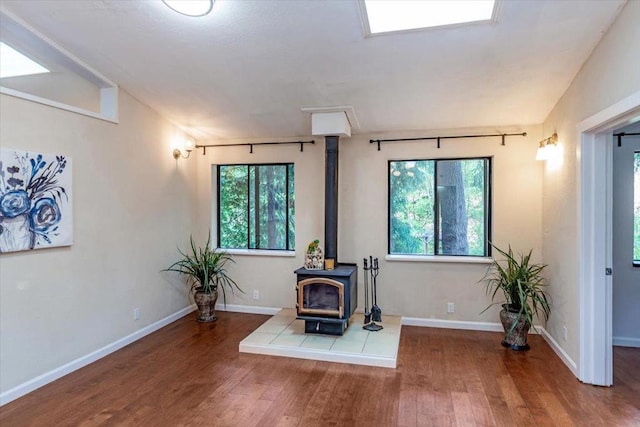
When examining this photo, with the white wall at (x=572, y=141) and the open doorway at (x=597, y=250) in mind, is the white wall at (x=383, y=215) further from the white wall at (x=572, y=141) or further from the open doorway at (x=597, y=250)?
the open doorway at (x=597, y=250)

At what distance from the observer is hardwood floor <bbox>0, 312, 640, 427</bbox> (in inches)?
95.4

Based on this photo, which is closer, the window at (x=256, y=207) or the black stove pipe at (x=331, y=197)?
the black stove pipe at (x=331, y=197)

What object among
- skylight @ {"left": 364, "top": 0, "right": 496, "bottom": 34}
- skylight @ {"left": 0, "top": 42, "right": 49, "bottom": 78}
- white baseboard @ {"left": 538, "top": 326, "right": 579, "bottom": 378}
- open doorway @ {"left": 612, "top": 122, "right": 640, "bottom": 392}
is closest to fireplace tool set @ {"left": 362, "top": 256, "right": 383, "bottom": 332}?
white baseboard @ {"left": 538, "top": 326, "right": 579, "bottom": 378}

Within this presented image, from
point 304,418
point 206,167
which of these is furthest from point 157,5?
point 304,418

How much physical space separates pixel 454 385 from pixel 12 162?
3.76 meters

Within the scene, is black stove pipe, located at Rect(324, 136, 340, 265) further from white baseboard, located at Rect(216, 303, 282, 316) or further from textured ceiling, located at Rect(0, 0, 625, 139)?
white baseboard, located at Rect(216, 303, 282, 316)

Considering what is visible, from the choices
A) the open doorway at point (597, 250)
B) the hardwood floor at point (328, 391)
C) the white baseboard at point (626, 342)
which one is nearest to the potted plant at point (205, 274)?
the hardwood floor at point (328, 391)

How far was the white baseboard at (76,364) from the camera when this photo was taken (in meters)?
2.66

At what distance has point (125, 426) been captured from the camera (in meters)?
2.34

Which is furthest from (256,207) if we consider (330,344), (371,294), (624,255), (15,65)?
(624,255)

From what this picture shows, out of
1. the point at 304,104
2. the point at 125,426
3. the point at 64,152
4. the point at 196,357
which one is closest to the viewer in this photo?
the point at 125,426

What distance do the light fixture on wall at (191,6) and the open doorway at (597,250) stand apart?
2896mm

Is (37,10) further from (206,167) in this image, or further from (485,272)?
(485,272)

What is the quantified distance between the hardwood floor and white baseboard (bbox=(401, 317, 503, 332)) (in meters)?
0.49
